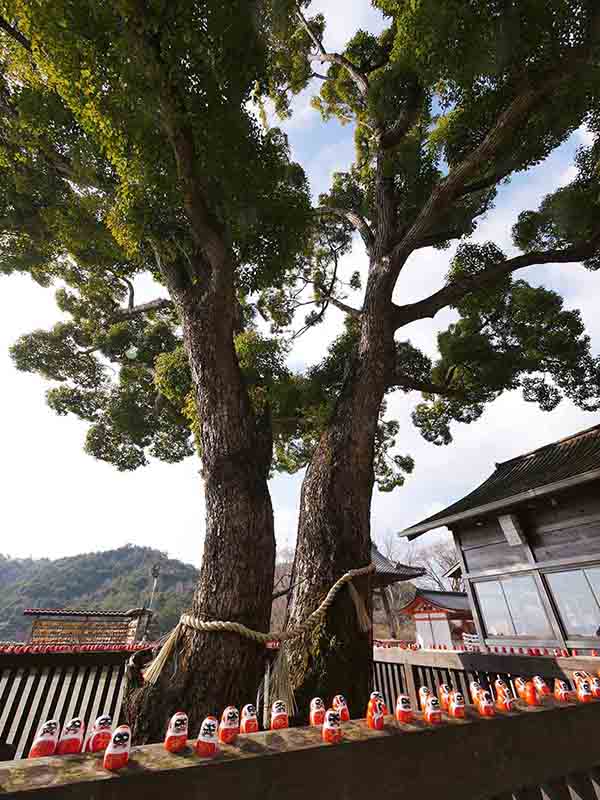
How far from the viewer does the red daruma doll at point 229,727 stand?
1091mm

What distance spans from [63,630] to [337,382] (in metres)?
10.9

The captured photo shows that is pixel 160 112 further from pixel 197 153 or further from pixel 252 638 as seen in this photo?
pixel 252 638

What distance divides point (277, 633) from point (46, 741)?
1.27 m

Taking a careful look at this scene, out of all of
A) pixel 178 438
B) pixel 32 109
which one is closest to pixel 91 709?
pixel 178 438

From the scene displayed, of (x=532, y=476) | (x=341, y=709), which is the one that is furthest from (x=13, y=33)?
(x=532, y=476)

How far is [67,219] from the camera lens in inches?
183

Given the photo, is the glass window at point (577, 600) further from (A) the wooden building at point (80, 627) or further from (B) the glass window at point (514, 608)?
(A) the wooden building at point (80, 627)

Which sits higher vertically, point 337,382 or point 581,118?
point 581,118

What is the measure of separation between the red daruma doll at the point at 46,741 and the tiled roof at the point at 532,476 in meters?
5.48

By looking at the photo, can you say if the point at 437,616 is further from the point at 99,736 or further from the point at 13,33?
the point at 13,33

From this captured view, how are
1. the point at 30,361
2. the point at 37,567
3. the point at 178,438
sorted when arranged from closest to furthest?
the point at 30,361
the point at 178,438
the point at 37,567

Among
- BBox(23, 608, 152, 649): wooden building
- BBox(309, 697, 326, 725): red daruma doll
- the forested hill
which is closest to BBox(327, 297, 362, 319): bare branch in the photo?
BBox(309, 697, 326, 725): red daruma doll

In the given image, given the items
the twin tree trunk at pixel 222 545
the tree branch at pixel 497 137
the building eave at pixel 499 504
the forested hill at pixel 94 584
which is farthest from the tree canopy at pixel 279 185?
the forested hill at pixel 94 584

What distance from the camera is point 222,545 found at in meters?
2.40
